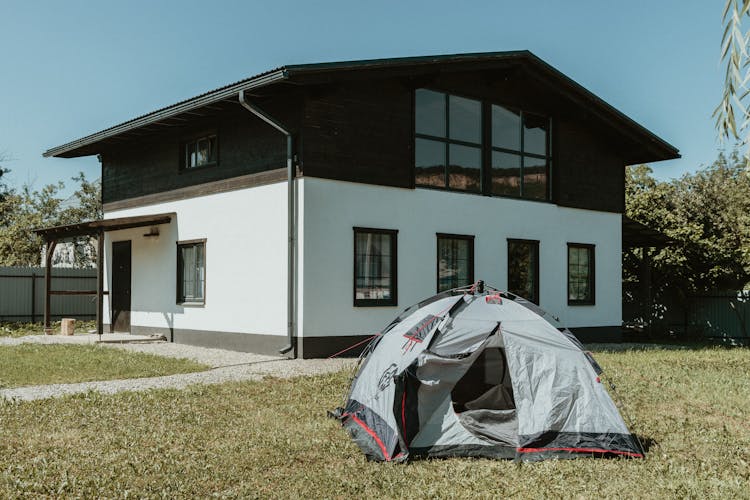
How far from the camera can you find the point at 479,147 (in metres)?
14.1

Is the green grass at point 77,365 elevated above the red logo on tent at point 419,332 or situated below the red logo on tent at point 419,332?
below

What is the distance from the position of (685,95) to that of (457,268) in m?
4.80

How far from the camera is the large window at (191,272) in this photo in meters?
13.5

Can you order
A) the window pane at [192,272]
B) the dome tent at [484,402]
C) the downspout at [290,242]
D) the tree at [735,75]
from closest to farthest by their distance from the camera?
the tree at [735,75] < the dome tent at [484,402] < the downspout at [290,242] < the window pane at [192,272]

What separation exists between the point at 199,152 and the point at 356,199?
3.71 metres

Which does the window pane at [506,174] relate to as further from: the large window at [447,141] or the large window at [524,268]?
the large window at [524,268]

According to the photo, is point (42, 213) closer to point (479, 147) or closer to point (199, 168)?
point (199, 168)

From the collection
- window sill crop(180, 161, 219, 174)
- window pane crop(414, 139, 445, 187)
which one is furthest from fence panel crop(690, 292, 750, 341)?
window sill crop(180, 161, 219, 174)

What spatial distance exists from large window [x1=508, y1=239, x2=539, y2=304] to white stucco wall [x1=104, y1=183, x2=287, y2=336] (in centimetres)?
494

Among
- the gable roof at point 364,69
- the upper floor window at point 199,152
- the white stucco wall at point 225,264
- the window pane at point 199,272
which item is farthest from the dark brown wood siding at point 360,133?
the window pane at point 199,272

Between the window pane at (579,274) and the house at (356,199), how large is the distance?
61 millimetres

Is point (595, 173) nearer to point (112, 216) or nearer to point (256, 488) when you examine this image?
point (112, 216)

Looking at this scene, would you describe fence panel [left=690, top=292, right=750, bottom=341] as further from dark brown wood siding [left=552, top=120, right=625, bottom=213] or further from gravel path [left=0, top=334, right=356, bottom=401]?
gravel path [left=0, top=334, right=356, bottom=401]

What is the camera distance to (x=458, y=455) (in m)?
5.55
